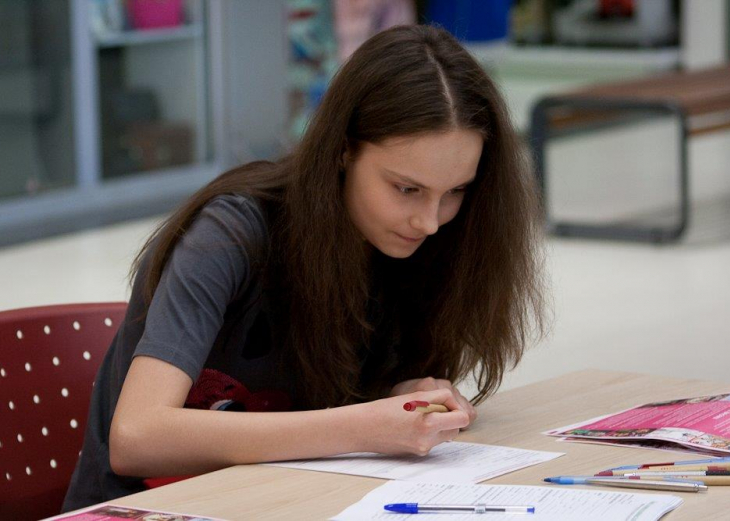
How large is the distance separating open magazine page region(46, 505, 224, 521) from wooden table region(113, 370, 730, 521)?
0.06 feet

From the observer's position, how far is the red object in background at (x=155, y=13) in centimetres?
686

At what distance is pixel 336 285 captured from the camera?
176 centimetres

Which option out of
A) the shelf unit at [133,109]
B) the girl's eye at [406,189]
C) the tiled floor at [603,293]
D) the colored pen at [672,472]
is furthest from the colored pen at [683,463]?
the shelf unit at [133,109]

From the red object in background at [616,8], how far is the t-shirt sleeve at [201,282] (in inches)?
350

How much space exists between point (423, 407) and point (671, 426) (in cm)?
31

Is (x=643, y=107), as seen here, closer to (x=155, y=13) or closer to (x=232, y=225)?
(x=155, y=13)

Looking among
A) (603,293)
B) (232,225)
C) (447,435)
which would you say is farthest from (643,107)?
(447,435)

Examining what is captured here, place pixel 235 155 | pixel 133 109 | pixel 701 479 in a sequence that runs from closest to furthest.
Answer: pixel 701 479, pixel 133 109, pixel 235 155

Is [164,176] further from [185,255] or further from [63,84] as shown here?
[185,255]

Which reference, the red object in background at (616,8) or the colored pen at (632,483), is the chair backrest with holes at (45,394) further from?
the red object in background at (616,8)

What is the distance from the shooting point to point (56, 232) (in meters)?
6.16

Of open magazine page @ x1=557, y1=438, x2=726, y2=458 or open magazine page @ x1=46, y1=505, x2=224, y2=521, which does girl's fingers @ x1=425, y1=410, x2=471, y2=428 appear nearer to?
open magazine page @ x1=557, y1=438, x2=726, y2=458

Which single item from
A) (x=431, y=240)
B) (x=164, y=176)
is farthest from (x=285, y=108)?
(x=431, y=240)

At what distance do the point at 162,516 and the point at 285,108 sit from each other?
6.58 meters
